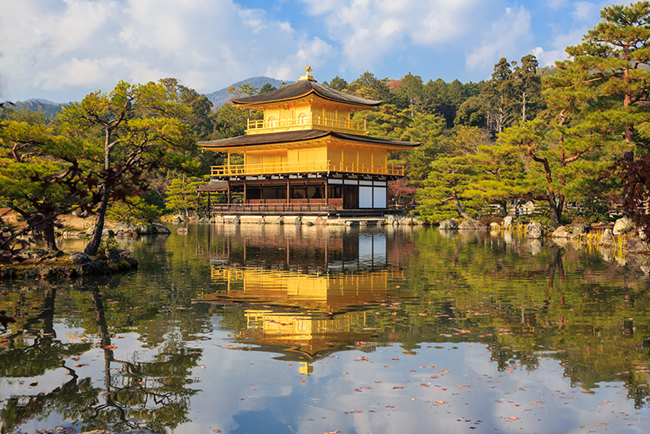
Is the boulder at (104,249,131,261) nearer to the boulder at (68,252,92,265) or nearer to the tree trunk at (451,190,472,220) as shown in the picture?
the boulder at (68,252,92,265)

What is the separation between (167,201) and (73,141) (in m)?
39.4

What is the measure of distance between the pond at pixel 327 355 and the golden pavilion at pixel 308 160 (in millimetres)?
31386

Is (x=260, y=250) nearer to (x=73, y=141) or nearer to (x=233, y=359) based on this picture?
(x=73, y=141)

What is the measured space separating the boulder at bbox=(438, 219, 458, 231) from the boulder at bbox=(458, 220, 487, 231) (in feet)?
1.38

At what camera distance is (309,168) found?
44.6m

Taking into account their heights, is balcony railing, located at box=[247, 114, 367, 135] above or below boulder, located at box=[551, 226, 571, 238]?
above

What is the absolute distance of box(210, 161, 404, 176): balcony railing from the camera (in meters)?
43.8

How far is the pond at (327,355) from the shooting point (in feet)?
14.4

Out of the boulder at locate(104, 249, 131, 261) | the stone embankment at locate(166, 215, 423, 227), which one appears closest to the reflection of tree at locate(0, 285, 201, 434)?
the boulder at locate(104, 249, 131, 261)

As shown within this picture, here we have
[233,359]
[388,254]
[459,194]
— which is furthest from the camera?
[459,194]

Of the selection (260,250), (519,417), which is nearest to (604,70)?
(260,250)

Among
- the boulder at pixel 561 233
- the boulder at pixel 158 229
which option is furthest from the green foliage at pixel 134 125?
the boulder at pixel 561 233

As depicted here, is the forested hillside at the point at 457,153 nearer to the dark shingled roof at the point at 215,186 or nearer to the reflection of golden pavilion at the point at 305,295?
the dark shingled roof at the point at 215,186

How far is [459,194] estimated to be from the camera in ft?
124
